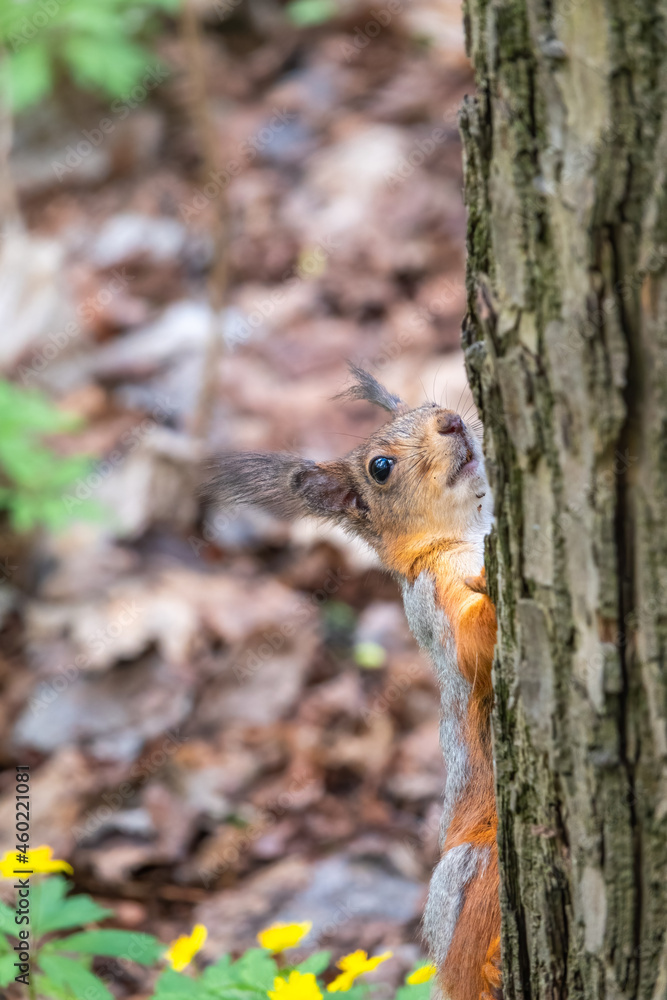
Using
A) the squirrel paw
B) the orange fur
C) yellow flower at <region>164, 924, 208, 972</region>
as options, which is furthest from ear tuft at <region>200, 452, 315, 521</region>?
yellow flower at <region>164, 924, 208, 972</region>

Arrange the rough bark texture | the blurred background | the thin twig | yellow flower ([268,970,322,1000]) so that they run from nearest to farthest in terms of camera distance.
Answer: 1. the rough bark texture
2. yellow flower ([268,970,322,1000])
3. the blurred background
4. the thin twig

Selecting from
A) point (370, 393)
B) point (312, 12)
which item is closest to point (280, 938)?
point (370, 393)

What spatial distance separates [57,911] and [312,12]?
8.72 m

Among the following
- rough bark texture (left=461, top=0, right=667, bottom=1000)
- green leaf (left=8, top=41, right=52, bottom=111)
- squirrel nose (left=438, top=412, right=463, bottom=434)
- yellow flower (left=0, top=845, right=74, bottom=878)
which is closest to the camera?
rough bark texture (left=461, top=0, right=667, bottom=1000)

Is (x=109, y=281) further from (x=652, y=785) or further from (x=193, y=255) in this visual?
(x=652, y=785)

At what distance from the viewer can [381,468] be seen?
3330mm

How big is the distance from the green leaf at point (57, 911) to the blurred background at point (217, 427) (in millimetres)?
1241

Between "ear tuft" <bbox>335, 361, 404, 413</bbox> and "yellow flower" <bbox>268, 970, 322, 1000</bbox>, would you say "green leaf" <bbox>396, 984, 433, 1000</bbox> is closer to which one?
"yellow flower" <bbox>268, 970, 322, 1000</bbox>

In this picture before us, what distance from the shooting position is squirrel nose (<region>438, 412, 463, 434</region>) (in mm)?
3146

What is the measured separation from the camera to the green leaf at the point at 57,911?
98.3 inches

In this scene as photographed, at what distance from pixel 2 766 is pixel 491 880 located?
3.09m

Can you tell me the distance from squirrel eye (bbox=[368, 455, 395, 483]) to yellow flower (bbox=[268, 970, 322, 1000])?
163cm

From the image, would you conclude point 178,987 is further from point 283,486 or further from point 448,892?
point 283,486

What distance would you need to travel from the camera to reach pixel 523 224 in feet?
5.04
